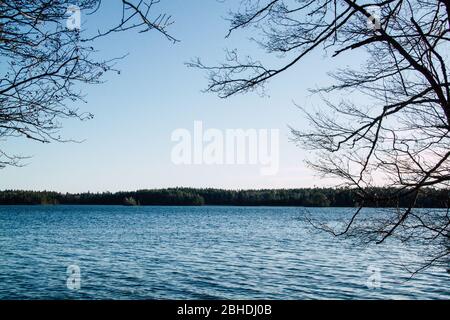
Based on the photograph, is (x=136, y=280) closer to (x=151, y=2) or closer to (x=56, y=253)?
(x=56, y=253)

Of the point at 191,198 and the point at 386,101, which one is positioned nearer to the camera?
the point at 386,101

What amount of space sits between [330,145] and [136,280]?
15799 mm

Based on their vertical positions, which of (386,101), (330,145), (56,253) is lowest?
(56,253)

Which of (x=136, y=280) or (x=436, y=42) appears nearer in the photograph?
(x=436, y=42)

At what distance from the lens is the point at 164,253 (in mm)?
29500

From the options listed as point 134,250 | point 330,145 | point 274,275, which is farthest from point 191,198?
point 330,145
